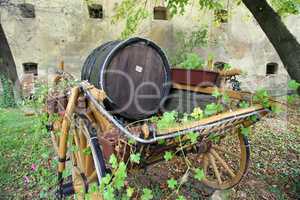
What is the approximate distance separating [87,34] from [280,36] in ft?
20.3

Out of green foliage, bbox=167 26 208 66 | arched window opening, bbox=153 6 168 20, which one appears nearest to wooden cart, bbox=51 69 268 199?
green foliage, bbox=167 26 208 66

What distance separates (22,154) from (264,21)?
3.42 metres

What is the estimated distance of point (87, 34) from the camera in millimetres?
7977

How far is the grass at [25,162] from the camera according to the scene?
8.94ft

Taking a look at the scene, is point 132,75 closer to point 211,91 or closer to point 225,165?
point 211,91

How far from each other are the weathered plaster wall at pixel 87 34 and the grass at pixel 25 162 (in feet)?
12.7

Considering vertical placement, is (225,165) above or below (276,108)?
below

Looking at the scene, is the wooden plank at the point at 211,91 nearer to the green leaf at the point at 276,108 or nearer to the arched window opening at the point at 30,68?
the green leaf at the point at 276,108

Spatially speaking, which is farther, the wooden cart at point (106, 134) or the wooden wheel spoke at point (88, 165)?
the wooden wheel spoke at point (88, 165)

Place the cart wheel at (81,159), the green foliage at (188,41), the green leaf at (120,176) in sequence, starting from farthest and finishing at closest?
1. the green foliage at (188,41)
2. the cart wheel at (81,159)
3. the green leaf at (120,176)

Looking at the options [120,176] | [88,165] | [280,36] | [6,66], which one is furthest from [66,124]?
[6,66]

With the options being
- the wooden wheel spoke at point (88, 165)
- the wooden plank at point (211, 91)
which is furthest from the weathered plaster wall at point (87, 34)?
the wooden wheel spoke at point (88, 165)

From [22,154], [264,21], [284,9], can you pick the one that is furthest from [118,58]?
[284,9]

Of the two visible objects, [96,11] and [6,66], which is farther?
[96,11]
